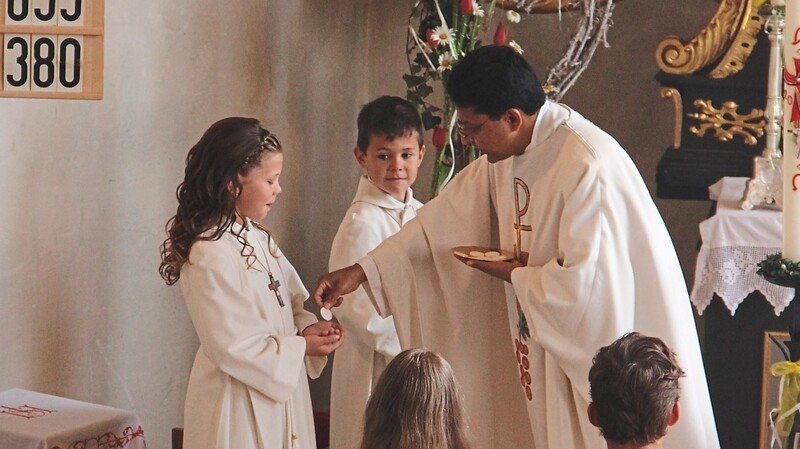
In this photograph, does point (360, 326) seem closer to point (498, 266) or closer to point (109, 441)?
point (498, 266)

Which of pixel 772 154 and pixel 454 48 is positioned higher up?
pixel 454 48

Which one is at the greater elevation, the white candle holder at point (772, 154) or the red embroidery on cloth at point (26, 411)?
the white candle holder at point (772, 154)

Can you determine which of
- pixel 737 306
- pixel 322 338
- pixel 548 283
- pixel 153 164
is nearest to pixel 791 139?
pixel 548 283

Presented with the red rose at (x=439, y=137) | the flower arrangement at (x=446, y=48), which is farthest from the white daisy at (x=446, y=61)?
the red rose at (x=439, y=137)

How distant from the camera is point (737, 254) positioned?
4.19 m

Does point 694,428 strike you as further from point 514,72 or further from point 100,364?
point 100,364

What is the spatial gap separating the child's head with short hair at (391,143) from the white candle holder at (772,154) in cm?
127

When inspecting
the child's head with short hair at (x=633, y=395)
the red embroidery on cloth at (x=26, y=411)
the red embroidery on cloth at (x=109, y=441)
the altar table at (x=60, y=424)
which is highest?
the child's head with short hair at (x=633, y=395)

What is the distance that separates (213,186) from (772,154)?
2339 millimetres

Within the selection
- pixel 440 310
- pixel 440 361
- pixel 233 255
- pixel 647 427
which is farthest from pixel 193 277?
pixel 647 427

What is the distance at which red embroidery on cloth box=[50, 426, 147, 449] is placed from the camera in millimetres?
3260

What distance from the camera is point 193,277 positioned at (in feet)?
10.6

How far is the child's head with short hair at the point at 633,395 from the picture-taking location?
230cm

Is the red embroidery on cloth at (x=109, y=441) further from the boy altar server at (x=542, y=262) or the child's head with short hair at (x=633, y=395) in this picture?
the child's head with short hair at (x=633, y=395)
